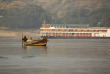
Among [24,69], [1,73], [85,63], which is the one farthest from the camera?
[85,63]

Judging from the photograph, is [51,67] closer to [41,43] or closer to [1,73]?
[1,73]

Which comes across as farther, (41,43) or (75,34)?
(75,34)

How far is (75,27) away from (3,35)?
37.6 meters

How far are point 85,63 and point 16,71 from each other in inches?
374

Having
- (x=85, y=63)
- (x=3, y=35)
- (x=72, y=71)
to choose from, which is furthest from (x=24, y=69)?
(x=3, y=35)

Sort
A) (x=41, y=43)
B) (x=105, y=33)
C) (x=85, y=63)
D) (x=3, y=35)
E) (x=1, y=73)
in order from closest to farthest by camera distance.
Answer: (x=1, y=73) < (x=85, y=63) < (x=41, y=43) < (x=105, y=33) < (x=3, y=35)

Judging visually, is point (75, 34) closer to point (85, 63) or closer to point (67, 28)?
point (67, 28)

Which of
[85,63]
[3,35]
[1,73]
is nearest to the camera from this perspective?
[1,73]

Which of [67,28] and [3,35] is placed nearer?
[67,28]

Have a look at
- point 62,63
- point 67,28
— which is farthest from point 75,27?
point 62,63

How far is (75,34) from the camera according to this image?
567 ft

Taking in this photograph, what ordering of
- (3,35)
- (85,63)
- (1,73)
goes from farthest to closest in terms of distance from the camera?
1. (3,35)
2. (85,63)
3. (1,73)

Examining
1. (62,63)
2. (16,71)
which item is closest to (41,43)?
(62,63)

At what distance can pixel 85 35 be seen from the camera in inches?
6781
